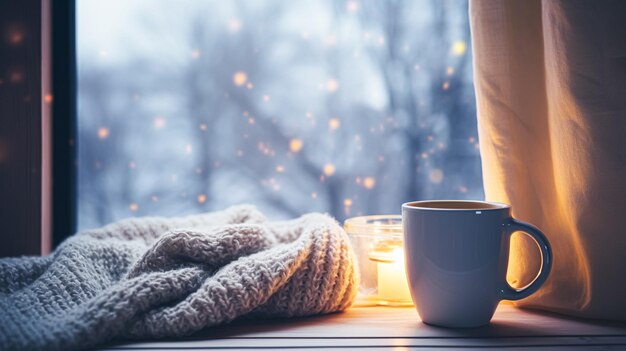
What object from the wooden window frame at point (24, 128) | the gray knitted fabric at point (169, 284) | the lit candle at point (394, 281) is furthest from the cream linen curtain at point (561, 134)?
the wooden window frame at point (24, 128)

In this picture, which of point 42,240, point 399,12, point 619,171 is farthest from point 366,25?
point 42,240

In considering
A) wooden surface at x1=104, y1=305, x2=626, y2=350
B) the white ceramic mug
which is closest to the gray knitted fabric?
wooden surface at x1=104, y1=305, x2=626, y2=350

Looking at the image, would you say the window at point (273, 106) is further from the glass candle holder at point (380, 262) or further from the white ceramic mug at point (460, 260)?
the white ceramic mug at point (460, 260)

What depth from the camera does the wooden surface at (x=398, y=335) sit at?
624 mm

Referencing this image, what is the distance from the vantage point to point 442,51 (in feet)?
3.30

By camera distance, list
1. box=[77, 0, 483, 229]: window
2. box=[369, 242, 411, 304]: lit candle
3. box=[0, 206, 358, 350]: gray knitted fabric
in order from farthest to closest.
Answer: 1. box=[77, 0, 483, 229]: window
2. box=[369, 242, 411, 304]: lit candle
3. box=[0, 206, 358, 350]: gray knitted fabric

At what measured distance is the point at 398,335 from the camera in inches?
26.1

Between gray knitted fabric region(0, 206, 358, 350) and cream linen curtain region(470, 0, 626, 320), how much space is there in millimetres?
290

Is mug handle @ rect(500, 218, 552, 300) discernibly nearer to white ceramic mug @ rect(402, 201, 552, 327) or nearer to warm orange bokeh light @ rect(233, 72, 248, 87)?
white ceramic mug @ rect(402, 201, 552, 327)

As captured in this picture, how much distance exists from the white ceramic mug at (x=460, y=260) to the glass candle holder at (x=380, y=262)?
134mm

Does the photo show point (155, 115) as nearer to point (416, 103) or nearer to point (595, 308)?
point (416, 103)

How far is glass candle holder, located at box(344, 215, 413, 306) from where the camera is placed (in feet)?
2.74

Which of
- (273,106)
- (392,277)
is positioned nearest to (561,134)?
(392,277)

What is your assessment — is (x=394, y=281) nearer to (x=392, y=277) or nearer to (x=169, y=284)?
(x=392, y=277)
